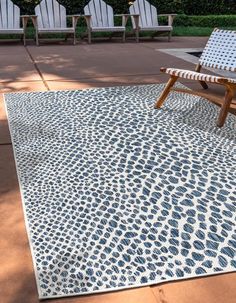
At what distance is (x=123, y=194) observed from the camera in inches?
97.0

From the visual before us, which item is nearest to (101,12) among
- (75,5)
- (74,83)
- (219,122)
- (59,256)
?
(75,5)

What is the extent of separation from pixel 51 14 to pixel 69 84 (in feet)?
14.0

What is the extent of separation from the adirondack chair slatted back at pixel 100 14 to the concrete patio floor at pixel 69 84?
0.42m

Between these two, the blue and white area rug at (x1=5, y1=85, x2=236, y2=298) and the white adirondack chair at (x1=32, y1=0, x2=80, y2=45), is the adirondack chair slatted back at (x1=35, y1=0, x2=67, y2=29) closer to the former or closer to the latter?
the white adirondack chair at (x1=32, y1=0, x2=80, y2=45)

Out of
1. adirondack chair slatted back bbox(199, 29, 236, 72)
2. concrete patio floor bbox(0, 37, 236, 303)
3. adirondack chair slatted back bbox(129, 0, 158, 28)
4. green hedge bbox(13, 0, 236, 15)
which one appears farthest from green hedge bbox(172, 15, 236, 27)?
adirondack chair slatted back bbox(199, 29, 236, 72)

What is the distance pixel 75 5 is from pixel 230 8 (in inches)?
187

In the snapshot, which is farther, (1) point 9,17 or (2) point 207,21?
(2) point 207,21

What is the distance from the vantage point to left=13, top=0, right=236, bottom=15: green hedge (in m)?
10.1

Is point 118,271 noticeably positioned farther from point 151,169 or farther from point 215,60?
point 215,60

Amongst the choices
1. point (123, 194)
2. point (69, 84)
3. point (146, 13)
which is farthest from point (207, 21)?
point (123, 194)

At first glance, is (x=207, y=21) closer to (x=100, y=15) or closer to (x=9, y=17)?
(x=100, y=15)

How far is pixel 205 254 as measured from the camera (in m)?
2.06

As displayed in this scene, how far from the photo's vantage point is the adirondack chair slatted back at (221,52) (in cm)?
423

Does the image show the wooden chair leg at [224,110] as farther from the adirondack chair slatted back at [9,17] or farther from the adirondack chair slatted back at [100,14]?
the adirondack chair slatted back at [9,17]
